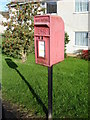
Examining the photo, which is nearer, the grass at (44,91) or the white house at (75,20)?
the grass at (44,91)

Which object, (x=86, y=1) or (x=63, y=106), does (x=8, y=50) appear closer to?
(x=86, y=1)

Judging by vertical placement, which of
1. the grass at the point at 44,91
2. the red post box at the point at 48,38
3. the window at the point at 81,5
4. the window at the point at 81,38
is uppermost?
the window at the point at 81,5

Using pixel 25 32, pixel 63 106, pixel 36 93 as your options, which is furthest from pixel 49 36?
pixel 25 32

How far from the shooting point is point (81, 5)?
15477 millimetres

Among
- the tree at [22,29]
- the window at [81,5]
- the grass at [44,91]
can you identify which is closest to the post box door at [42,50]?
the grass at [44,91]

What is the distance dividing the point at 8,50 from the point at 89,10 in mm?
6362

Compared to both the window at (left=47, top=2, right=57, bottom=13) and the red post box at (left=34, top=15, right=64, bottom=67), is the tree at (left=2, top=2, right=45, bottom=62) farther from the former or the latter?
the red post box at (left=34, top=15, right=64, bottom=67)

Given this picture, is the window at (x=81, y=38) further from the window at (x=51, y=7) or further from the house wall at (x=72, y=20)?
the window at (x=51, y=7)

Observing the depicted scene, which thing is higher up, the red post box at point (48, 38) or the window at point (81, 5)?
the window at point (81, 5)

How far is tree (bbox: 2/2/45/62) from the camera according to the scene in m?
12.0

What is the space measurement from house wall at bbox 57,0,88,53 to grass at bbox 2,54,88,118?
705 centimetres

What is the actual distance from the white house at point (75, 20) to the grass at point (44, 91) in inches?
278

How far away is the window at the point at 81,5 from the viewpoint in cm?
1528

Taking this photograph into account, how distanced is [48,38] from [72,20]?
480 inches
